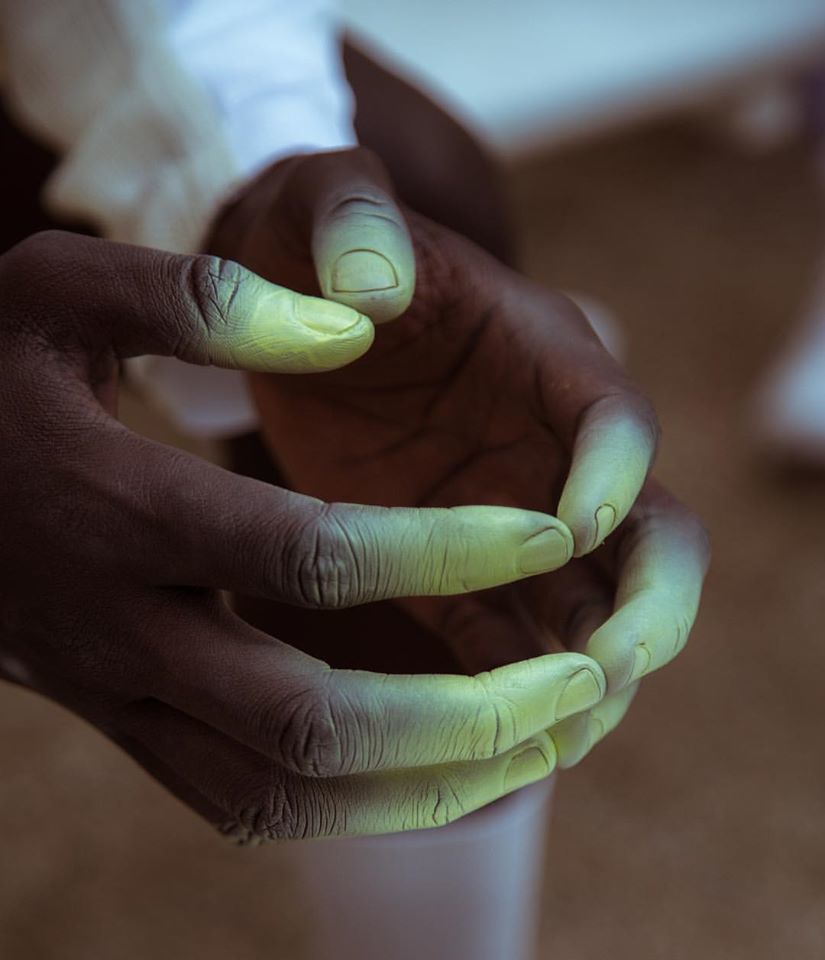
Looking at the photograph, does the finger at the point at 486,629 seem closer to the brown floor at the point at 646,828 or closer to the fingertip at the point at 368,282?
the fingertip at the point at 368,282

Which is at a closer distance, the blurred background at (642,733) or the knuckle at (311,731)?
the knuckle at (311,731)

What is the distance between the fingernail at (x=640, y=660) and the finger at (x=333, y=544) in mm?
31

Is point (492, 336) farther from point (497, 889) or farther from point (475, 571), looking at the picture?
point (497, 889)

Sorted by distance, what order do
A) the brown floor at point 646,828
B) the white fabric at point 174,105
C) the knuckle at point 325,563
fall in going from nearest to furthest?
1. the knuckle at point 325,563
2. the white fabric at point 174,105
3. the brown floor at point 646,828

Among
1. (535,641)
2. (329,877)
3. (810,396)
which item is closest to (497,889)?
(329,877)

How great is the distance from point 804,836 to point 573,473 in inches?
21.8

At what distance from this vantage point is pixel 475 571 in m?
0.26

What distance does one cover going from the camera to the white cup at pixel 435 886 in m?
0.47

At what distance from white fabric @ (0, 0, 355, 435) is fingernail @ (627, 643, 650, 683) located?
0.16 metres

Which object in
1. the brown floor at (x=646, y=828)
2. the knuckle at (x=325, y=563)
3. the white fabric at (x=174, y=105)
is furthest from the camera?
the brown floor at (x=646, y=828)

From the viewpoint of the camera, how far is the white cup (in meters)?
0.47

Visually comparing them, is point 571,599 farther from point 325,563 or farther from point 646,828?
point 646,828

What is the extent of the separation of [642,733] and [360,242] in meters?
0.48

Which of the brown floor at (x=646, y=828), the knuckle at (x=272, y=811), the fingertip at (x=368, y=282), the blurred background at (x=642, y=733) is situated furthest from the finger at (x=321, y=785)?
the brown floor at (x=646, y=828)
